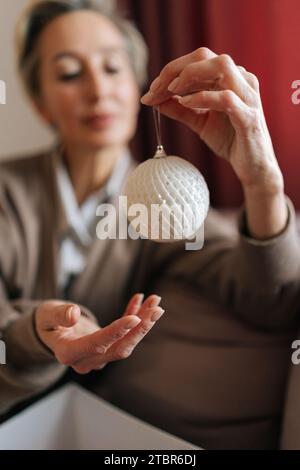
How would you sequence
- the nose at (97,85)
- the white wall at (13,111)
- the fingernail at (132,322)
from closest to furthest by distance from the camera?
the fingernail at (132,322)
the nose at (97,85)
the white wall at (13,111)

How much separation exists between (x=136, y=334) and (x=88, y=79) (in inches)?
Result: 14.8

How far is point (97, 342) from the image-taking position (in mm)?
389

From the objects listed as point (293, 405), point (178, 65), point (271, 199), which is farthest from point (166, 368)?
point (178, 65)

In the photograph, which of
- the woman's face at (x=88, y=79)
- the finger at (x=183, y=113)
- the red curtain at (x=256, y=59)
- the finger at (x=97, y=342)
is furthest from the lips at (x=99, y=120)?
the finger at (x=97, y=342)

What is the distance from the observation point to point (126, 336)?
0.38 metres

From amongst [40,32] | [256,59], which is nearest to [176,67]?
[256,59]

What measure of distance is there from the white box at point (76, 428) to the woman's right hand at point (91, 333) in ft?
0.51

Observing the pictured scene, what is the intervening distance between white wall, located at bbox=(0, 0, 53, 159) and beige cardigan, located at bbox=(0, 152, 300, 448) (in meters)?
0.17

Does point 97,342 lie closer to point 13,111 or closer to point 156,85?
point 156,85

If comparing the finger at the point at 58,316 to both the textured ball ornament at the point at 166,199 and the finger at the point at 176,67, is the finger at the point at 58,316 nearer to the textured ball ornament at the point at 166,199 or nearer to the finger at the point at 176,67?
the textured ball ornament at the point at 166,199

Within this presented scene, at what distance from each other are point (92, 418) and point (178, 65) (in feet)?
1.43

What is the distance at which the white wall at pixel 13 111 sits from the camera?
0.75 metres

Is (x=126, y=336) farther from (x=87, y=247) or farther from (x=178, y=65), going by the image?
(x=87, y=247)

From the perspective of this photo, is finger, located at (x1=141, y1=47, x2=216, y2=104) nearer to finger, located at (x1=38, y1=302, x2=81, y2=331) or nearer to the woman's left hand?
the woman's left hand
